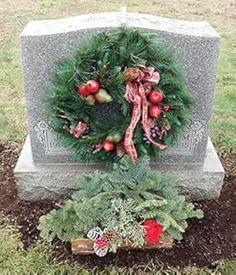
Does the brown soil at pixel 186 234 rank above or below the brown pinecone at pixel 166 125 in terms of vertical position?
below

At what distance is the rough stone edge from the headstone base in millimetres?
907

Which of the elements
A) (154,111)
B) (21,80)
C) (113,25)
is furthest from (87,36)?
(21,80)

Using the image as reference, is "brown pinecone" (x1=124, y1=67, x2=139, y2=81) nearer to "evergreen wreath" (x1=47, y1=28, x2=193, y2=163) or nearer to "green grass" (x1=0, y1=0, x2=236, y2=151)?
"evergreen wreath" (x1=47, y1=28, x2=193, y2=163)

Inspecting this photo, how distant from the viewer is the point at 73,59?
2947 millimetres

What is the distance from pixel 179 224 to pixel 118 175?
467 mm

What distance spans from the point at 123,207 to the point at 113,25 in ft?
3.56

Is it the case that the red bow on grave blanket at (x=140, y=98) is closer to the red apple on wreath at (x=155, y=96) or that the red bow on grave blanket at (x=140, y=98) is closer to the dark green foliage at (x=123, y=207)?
the red apple on wreath at (x=155, y=96)

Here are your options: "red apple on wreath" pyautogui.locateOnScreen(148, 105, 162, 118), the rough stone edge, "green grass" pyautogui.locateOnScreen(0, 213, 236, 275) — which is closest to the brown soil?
"green grass" pyautogui.locateOnScreen(0, 213, 236, 275)

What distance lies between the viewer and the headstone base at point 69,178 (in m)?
3.39

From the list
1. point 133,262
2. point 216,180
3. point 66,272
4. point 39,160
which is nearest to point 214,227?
point 216,180

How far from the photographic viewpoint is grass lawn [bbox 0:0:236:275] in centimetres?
295

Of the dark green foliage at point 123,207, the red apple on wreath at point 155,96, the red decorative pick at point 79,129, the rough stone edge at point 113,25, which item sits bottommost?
the dark green foliage at point 123,207

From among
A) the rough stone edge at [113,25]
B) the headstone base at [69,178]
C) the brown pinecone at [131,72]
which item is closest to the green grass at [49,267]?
the headstone base at [69,178]

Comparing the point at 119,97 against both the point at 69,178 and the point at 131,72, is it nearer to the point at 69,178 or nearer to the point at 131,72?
the point at 131,72
